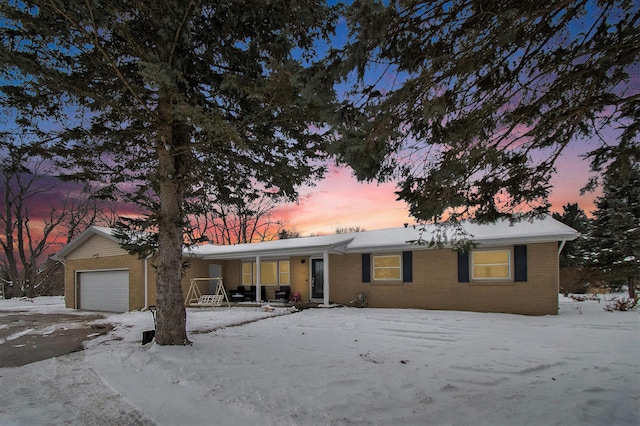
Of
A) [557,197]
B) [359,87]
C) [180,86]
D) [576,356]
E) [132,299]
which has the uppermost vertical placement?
[180,86]

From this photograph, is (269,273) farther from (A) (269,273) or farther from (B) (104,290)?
(B) (104,290)

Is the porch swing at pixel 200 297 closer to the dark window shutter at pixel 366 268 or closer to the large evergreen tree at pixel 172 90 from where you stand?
the dark window shutter at pixel 366 268

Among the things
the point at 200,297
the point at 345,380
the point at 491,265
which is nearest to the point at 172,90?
the point at 345,380

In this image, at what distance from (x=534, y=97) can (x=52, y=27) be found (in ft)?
22.2

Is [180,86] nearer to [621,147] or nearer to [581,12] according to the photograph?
[581,12]

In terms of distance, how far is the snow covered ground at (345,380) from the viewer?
3750mm

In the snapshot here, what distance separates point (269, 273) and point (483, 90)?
1394cm

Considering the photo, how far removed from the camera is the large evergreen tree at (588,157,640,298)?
49.3ft

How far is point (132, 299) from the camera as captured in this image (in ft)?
50.0

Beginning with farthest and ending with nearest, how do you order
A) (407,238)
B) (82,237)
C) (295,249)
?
(82,237) < (295,249) < (407,238)

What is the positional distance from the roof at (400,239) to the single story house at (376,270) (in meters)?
0.03

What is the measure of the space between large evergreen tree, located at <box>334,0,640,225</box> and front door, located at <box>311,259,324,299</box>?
10.7m

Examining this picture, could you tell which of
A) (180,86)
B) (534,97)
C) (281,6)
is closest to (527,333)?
(534,97)

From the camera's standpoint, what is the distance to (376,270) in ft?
44.9
